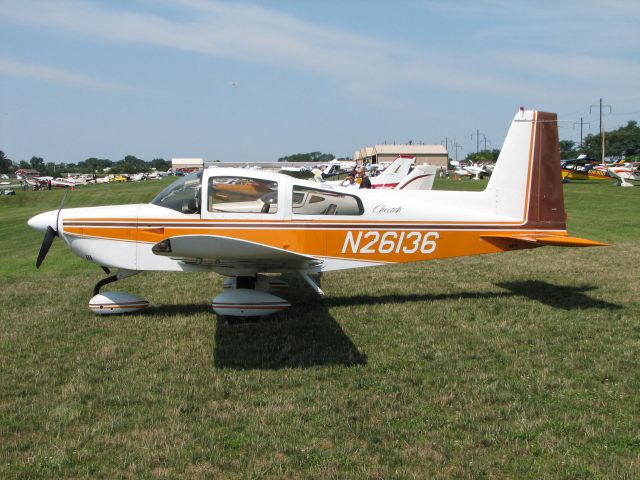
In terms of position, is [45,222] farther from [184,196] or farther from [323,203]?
[323,203]

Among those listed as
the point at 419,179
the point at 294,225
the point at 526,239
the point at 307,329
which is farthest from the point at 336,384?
the point at 419,179

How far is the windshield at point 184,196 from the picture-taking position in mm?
6852

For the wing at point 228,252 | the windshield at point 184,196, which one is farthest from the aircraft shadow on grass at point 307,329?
the windshield at point 184,196

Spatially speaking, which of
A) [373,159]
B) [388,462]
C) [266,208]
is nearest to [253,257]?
[266,208]

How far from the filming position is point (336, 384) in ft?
15.8

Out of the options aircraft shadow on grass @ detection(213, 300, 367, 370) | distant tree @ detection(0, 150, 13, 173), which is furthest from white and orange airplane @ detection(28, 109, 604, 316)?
distant tree @ detection(0, 150, 13, 173)

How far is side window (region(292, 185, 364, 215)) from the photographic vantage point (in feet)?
23.0

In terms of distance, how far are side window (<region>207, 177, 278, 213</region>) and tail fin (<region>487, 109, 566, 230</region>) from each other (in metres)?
3.08

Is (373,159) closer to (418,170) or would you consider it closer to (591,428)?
(418,170)

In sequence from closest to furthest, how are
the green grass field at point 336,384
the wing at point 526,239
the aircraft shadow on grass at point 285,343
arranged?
the green grass field at point 336,384 → the aircraft shadow on grass at point 285,343 → the wing at point 526,239

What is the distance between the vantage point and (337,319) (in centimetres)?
689

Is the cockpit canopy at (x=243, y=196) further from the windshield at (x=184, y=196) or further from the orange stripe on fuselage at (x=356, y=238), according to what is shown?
the orange stripe on fuselage at (x=356, y=238)

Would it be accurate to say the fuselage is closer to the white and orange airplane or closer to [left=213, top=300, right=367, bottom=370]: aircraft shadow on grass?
the white and orange airplane

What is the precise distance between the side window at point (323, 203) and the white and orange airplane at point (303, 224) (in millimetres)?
13
